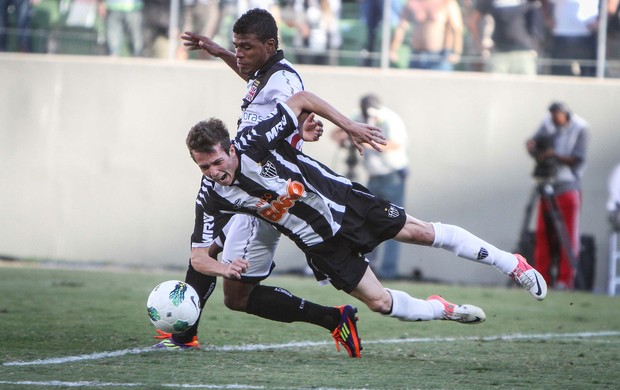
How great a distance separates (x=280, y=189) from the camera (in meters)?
6.25

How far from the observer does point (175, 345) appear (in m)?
6.80

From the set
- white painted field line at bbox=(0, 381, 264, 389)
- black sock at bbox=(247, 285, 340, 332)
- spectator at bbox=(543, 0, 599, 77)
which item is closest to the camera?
white painted field line at bbox=(0, 381, 264, 389)

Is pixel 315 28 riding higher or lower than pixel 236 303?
higher

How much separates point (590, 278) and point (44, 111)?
7555mm

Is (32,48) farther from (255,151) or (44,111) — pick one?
(255,151)

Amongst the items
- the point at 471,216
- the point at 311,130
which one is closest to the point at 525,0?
the point at 471,216

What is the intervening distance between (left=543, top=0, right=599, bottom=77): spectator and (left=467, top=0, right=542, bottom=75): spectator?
0.62ft

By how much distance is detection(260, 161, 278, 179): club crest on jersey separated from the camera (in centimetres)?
620

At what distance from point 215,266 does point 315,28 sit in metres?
8.78

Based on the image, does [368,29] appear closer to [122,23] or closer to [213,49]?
[122,23]

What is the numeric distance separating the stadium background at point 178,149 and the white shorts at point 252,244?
25.8 ft

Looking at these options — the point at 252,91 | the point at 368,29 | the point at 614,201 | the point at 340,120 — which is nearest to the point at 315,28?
the point at 368,29

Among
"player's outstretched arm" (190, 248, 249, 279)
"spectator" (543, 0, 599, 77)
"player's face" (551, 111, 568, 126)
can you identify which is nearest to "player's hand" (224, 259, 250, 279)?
"player's outstretched arm" (190, 248, 249, 279)

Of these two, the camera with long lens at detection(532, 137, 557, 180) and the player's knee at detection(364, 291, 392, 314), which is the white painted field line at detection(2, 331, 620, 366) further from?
the camera with long lens at detection(532, 137, 557, 180)
